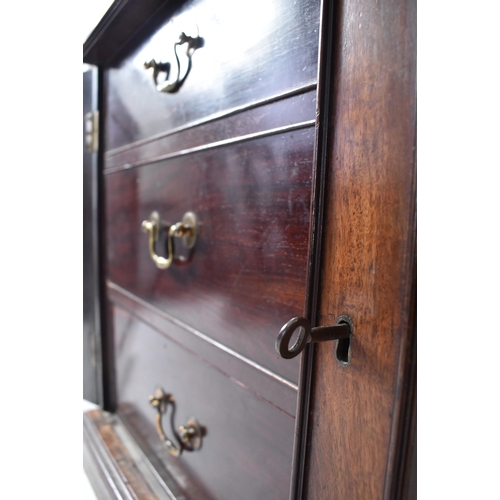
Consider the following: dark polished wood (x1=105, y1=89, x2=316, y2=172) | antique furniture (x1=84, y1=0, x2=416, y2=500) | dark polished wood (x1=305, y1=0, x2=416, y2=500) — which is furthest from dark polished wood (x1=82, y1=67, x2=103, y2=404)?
dark polished wood (x1=305, y1=0, x2=416, y2=500)

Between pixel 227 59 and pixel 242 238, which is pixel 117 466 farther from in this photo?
pixel 227 59

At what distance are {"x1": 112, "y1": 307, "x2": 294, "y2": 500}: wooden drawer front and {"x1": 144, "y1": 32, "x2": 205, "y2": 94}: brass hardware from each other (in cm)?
37

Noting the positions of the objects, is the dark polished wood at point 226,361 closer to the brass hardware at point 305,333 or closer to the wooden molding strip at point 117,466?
the brass hardware at point 305,333

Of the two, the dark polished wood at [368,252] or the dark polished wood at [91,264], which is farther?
the dark polished wood at [91,264]

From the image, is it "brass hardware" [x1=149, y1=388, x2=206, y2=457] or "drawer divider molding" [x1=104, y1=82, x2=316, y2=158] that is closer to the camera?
"drawer divider molding" [x1=104, y1=82, x2=316, y2=158]

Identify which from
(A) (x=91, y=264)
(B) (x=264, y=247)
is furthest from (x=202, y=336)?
(A) (x=91, y=264)

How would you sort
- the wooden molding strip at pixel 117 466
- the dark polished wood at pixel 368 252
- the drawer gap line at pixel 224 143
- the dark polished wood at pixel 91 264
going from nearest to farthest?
the dark polished wood at pixel 368 252 → the drawer gap line at pixel 224 143 → the wooden molding strip at pixel 117 466 → the dark polished wood at pixel 91 264

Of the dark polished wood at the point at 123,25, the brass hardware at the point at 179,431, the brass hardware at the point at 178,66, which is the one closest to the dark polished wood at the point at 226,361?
the brass hardware at the point at 179,431

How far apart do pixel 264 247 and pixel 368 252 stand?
0.15m

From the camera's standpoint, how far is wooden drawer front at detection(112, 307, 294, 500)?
17.1 inches

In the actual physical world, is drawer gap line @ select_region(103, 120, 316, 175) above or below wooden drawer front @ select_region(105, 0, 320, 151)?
below

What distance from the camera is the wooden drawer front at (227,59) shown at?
38cm

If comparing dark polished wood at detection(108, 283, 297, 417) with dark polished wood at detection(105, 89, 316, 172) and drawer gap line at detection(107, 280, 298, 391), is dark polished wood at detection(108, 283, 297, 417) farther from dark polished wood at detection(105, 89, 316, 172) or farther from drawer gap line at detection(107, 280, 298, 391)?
dark polished wood at detection(105, 89, 316, 172)

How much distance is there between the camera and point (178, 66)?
55cm
